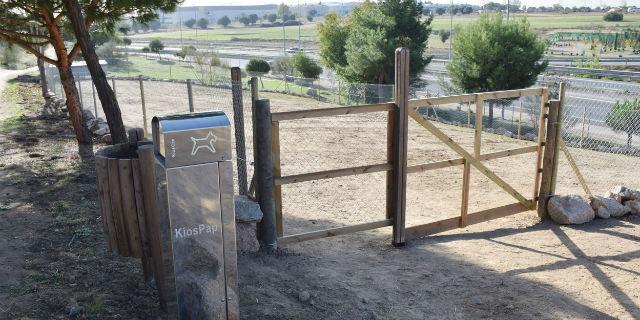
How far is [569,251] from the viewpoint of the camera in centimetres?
715

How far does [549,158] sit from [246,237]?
4.55 metres

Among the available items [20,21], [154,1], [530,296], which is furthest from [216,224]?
[20,21]

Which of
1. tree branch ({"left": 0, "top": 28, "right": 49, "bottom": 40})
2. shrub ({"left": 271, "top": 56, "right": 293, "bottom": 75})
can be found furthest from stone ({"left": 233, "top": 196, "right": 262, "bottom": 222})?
shrub ({"left": 271, "top": 56, "right": 293, "bottom": 75})

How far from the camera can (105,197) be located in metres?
4.53

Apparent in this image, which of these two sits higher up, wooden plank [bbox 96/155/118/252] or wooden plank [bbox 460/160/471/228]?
wooden plank [bbox 96/155/118/252]

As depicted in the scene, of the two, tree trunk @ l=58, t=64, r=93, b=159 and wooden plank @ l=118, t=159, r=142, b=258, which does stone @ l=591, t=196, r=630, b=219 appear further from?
tree trunk @ l=58, t=64, r=93, b=159

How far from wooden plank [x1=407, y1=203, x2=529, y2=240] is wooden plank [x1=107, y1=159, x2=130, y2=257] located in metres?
3.85

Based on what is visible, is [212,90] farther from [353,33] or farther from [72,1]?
[72,1]

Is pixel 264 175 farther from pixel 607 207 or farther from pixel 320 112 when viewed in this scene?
pixel 607 207

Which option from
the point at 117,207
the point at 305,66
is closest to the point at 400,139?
the point at 117,207

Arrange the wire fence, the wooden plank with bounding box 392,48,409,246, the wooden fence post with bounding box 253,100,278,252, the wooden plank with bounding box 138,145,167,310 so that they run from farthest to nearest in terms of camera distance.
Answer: the wire fence, the wooden plank with bounding box 392,48,409,246, the wooden fence post with bounding box 253,100,278,252, the wooden plank with bounding box 138,145,167,310

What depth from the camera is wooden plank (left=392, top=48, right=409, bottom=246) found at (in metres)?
6.56

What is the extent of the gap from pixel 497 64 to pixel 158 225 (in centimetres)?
2366

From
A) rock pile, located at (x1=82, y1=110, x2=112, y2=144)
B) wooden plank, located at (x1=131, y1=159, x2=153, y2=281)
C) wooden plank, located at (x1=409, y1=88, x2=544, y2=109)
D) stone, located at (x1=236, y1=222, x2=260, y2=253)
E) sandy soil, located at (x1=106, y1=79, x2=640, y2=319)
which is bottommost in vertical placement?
sandy soil, located at (x1=106, y1=79, x2=640, y2=319)
